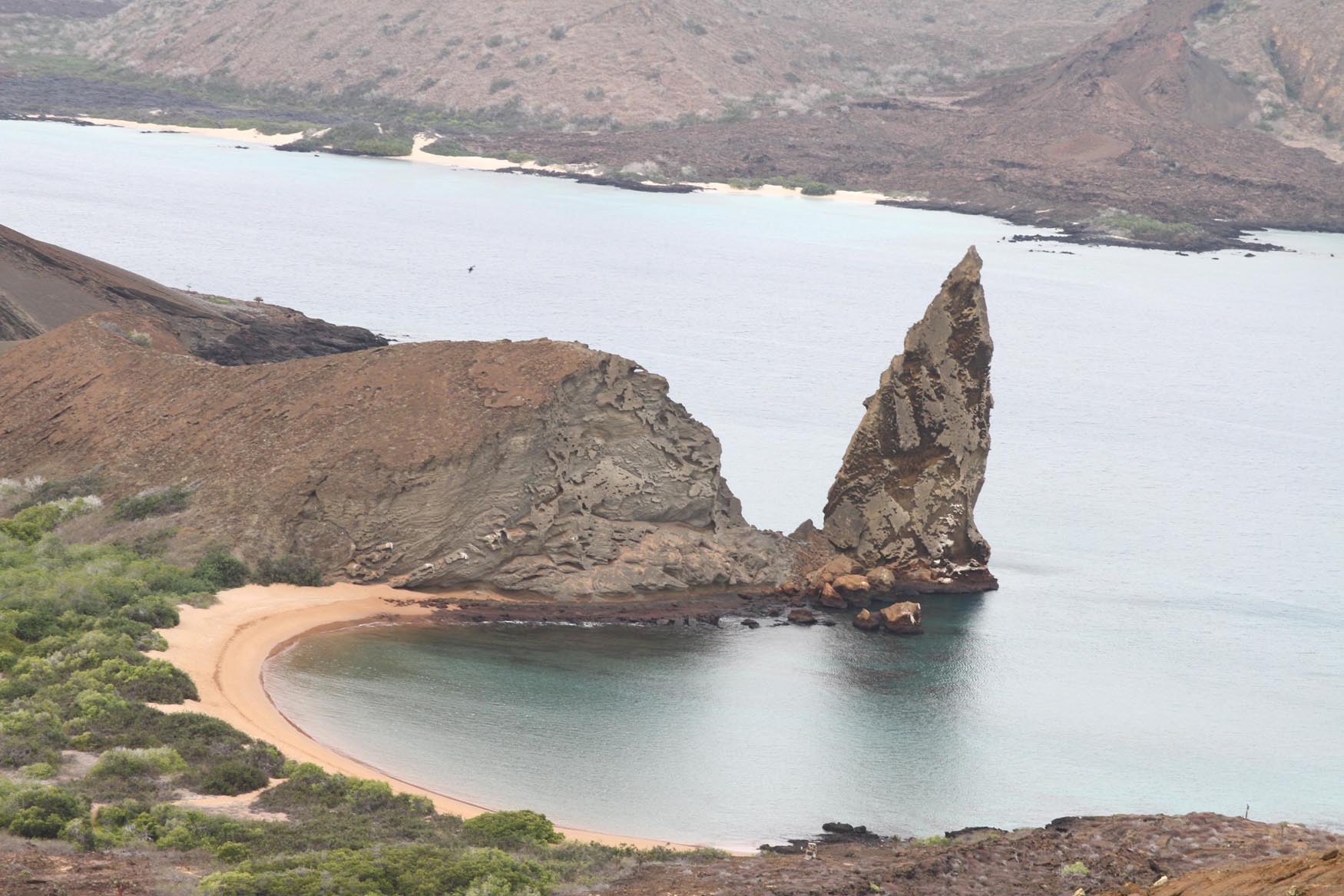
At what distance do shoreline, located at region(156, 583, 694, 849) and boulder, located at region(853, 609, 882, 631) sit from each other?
979cm

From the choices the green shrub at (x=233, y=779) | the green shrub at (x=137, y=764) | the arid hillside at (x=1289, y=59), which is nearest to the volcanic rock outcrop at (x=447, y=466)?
the green shrub at (x=137, y=764)

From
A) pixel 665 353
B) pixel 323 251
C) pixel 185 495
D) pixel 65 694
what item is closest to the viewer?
pixel 65 694

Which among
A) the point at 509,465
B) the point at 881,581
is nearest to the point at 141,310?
the point at 509,465

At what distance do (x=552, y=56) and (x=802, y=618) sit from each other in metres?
145

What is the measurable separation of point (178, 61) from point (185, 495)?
162697mm

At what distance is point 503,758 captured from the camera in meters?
30.9

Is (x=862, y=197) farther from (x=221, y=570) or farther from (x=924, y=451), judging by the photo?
(x=221, y=570)

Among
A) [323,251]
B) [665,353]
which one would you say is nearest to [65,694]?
[665,353]

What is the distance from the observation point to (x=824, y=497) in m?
52.9

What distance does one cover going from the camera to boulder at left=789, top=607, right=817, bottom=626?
4019 centimetres

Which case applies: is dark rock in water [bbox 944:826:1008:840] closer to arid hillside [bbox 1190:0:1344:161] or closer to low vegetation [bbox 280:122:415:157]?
low vegetation [bbox 280:122:415:157]

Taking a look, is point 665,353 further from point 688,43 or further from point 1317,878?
point 688,43

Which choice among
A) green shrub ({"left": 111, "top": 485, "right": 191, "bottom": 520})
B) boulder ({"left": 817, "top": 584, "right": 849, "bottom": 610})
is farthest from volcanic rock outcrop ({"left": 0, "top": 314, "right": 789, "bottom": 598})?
boulder ({"left": 817, "top": 584, "right": 849, "bottom": 610})

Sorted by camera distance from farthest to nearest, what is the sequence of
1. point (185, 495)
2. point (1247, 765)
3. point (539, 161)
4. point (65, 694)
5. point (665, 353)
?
point (539, 161), point (665, 353), point (185, 495), point (1247, 765), point (65, 694)
